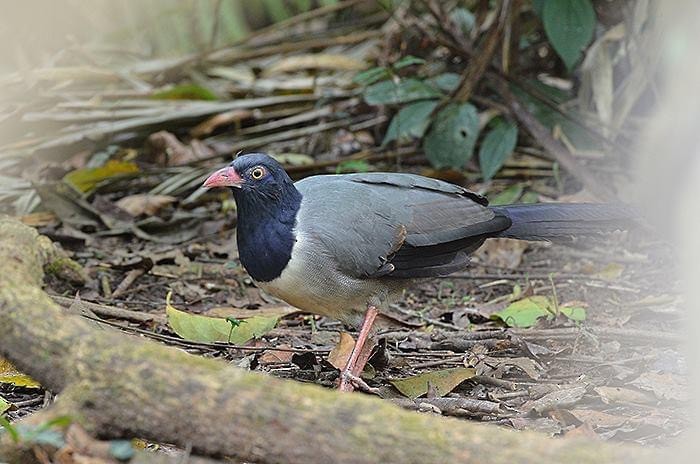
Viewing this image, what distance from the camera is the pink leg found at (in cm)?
349

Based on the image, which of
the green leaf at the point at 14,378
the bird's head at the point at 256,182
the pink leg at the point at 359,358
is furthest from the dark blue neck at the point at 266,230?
the green leaf at the point at 14,378

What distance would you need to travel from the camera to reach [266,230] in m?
3.70

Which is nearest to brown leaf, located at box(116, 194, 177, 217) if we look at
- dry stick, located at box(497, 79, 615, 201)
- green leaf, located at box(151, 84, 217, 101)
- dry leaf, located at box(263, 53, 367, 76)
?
green leaf, located at box(151, 84, 217, 101)

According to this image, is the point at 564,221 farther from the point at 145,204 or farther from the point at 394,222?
the point at 145,204

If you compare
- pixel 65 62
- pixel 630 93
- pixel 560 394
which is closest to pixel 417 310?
pixel 560 394

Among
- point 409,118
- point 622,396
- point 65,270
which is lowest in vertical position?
point 65,270

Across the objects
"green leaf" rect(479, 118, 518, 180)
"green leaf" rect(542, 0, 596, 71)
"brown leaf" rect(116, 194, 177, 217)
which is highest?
"green leaf" rect(542, 0, 596, 71)

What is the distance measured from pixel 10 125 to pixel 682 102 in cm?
396

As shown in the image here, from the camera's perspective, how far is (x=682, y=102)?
4070 millimetres

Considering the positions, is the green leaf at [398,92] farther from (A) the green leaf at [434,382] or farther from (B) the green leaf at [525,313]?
(A) the green leaf at [434,382]

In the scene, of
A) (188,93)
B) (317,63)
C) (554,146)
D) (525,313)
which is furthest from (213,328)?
Result: (317,63)

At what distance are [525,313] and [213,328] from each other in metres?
1.33

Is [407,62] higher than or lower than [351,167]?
higher

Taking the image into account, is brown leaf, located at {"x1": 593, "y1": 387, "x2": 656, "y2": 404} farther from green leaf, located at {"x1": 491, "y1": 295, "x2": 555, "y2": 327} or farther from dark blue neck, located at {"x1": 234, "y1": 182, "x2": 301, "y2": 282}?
dark blue neck, located at {"x1": 234, "y1": 182, "x2": 301, "y2": 282}
